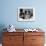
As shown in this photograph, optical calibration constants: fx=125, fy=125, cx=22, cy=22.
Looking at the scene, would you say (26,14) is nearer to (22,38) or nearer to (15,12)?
(15,12)

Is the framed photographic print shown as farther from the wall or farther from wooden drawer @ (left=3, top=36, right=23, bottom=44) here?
wooden drawer @ (left=3, top=36, right=23, bottom=44)

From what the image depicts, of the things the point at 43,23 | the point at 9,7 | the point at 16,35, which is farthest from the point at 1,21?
the point at 43,23

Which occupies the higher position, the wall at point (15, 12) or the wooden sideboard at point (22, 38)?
the wall at point (15, 12)

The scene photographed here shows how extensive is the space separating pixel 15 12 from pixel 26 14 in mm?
352

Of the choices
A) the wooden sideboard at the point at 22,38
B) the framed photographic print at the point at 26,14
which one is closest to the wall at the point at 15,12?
the framed photographic print at the point at 26,14

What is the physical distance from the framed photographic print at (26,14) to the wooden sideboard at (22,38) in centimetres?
64

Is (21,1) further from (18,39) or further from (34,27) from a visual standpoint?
(18,39)

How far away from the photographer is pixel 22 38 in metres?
3.47

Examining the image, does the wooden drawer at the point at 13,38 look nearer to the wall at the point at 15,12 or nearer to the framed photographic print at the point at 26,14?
the wall at the point at 15,12

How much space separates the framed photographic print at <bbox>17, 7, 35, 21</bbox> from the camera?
393cm

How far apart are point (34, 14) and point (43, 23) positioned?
1.34ft

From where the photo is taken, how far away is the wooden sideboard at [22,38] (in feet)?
11.3

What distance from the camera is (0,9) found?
3934 millimetres

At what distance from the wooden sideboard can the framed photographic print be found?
2.09ft
